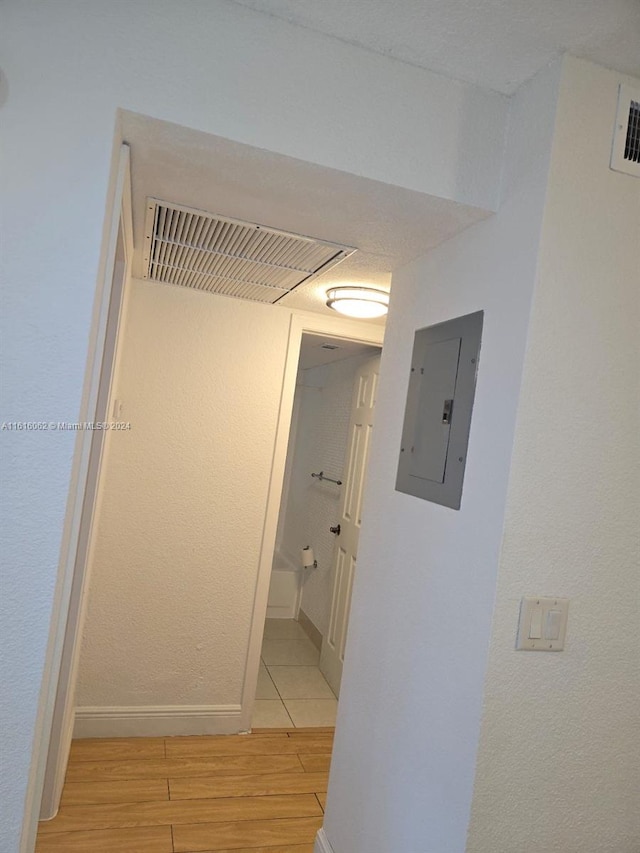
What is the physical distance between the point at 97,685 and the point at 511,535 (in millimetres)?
2185

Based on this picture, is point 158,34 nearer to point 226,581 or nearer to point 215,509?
point 215,509

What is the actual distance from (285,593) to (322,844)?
2669 millimetres

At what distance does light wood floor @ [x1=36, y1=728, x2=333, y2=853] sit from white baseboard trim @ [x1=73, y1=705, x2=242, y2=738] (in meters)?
0.04

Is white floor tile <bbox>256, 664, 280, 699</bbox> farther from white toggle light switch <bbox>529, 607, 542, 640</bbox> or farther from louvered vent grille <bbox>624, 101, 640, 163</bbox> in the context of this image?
louvered vent grille <bbox>624, 101, 640, 163</bbox>

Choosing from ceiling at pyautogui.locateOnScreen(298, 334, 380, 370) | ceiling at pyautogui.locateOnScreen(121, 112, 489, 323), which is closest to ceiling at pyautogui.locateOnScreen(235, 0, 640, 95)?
ceiling at pyautogui.locateOnScreen(121, 112, 489, 323)

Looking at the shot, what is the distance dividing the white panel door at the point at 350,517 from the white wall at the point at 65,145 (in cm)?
221

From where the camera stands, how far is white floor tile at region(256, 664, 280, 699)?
336 centimetres

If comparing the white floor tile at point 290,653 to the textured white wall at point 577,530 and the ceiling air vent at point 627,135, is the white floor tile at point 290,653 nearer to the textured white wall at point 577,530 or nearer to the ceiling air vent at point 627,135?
the textured white wall at point 577,530

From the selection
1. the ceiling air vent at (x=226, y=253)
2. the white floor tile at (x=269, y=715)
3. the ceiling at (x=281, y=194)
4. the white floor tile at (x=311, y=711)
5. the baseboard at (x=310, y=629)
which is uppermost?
the ceiling at (x=281, y=194)

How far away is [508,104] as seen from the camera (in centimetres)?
159

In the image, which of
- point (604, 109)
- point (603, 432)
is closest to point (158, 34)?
point (604, 109)

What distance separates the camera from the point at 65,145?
4.19ft

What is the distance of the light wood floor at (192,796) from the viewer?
2.14 metres

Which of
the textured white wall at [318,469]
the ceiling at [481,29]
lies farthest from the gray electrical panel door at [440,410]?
the textured white wall at [318,469]
